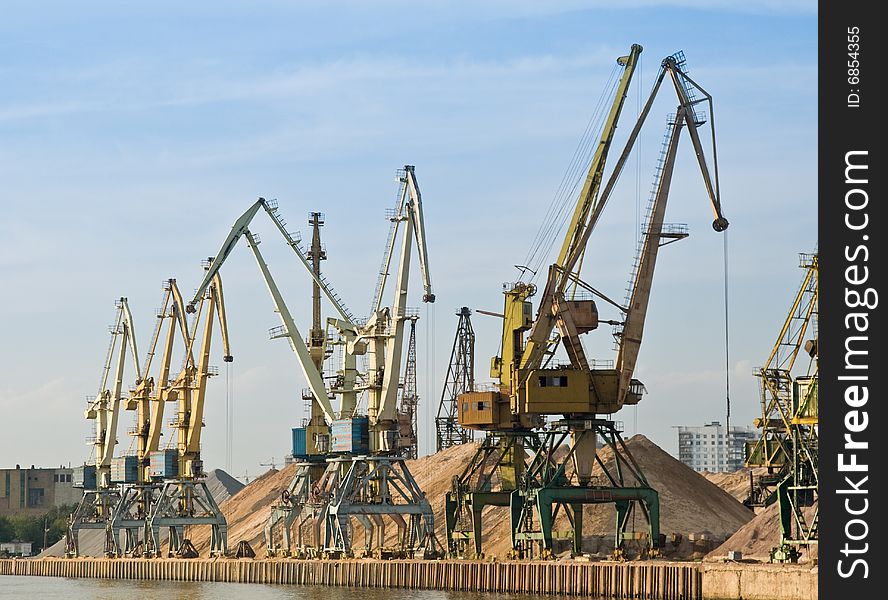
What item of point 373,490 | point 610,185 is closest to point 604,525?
point 373,490

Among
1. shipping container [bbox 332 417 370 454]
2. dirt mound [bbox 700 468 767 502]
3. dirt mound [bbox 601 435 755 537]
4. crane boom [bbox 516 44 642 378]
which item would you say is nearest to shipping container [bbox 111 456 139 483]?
shipping container [bbox 332 417 370 454]

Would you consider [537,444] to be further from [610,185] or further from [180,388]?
[180,388]

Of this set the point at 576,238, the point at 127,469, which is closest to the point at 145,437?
the point at 127,469

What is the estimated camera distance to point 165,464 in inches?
4331

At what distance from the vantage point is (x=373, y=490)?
90.6 m

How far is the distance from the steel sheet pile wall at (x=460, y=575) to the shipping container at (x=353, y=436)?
6.68 metres

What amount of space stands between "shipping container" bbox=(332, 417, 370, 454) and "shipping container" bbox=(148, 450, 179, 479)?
2404 cm

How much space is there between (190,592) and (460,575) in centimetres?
1790

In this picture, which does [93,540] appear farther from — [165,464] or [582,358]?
[582,358]

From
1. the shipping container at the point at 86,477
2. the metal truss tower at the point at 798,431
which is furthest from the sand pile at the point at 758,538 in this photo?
the shipping container at the point at 86,477

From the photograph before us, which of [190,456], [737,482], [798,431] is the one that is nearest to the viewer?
[798,431]

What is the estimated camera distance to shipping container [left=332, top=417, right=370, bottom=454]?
290 ft

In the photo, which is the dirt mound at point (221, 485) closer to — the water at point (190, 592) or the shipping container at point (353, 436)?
the water at point (190, 592)

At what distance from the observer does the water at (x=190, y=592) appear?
243 ft
